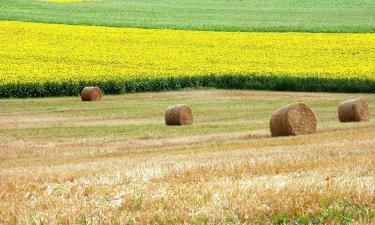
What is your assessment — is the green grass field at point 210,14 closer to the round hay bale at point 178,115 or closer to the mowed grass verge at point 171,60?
the mowed grass verge at point 171,60

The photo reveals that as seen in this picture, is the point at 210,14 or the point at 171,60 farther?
the point at 210,14

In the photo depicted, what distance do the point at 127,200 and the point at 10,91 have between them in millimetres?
34229

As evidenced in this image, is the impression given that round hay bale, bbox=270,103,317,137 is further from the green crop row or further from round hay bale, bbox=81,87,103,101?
the green crop row

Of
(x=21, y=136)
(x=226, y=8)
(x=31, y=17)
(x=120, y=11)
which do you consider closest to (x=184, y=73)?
(x=21, y=136)

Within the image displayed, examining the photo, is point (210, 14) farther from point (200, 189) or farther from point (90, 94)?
point (200, 189)

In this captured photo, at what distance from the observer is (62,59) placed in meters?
49.1

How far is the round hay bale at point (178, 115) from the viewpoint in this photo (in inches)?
1107

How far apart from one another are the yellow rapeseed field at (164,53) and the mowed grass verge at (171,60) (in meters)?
0.05

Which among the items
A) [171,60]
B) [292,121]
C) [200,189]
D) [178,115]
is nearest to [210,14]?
[171,60]

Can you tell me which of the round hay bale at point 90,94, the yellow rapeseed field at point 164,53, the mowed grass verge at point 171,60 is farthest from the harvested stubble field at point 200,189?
the yellow rapeseed field at point 164,53

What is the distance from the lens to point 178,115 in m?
28.0

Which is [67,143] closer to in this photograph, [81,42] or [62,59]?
[62,59]

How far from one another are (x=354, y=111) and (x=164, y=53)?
27.7 metres

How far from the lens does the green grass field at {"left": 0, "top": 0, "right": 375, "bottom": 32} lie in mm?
67000
